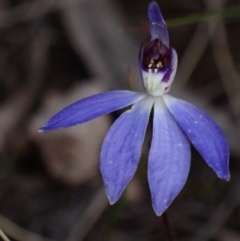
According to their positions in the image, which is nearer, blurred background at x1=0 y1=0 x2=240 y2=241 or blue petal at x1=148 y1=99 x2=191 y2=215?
blue petal at x1=148 y1=99 x2=191 y2=215

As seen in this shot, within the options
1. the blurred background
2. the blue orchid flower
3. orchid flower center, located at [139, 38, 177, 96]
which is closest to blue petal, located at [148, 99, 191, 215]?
the blue orchid flower

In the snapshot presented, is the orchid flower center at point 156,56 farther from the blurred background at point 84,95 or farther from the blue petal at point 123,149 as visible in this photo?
the blurred background at point 84,95

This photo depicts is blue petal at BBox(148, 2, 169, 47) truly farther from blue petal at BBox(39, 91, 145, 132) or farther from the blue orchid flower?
blue petal at BBox(39, 91, 145, 132)

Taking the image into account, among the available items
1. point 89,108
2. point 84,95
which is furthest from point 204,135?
point 84,95

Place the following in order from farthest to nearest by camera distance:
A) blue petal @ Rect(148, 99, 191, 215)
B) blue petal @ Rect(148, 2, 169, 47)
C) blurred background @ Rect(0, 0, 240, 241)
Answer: blurred background @ Rect(0, 0, 240, 241), blue petal @ Rect(148, 2, 169, 47), blue petal @ Rect(148, 99, 191, 215)

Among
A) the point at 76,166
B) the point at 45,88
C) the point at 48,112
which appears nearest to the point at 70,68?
the point at 45,88

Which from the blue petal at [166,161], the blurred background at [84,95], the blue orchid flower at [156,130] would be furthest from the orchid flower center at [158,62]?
the blurred background at [84,95]

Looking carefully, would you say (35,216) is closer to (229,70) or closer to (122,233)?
(122,233)
